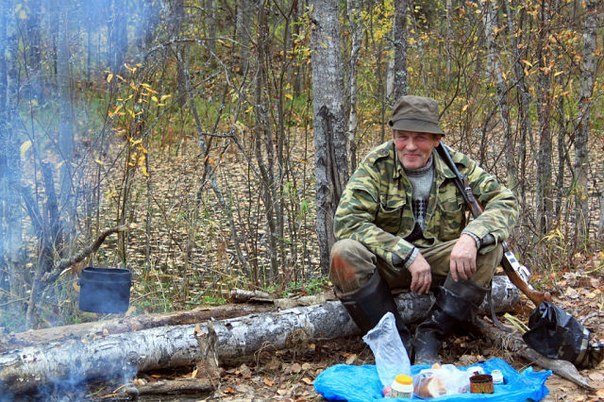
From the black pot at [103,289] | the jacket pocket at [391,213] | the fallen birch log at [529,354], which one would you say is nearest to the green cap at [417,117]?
the jacket pocket at [391,213]

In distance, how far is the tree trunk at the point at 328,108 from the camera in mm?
5867

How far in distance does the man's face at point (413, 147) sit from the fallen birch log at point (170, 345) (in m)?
0.85

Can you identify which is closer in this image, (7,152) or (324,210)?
(7,152)

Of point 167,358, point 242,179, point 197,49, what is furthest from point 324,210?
point 197,49

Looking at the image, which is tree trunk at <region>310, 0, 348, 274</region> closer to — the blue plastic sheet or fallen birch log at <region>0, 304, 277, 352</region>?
fallen birch log at <region>0, 304, 277, 352</region>

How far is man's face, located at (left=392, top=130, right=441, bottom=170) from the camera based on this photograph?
4.43 meters

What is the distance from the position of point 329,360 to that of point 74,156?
3709mm

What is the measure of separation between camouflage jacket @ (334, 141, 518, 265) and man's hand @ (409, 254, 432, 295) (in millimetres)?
98

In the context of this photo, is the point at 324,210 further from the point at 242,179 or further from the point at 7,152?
the point at 242,179

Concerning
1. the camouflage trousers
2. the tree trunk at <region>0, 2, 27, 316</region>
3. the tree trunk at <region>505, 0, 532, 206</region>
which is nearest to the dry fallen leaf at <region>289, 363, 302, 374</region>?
the camouflage trousers

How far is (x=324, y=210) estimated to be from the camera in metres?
5.97

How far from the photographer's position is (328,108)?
5.86m

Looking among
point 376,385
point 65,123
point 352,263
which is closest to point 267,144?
point 65,123

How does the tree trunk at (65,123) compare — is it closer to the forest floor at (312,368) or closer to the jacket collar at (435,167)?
the forest floor at (312,368)
